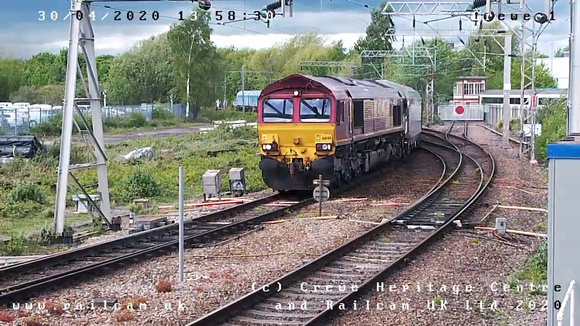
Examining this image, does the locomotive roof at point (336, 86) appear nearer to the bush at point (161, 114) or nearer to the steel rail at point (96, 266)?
the steel rail at point (96, 266)

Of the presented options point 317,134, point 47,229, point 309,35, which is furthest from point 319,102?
point 309,35

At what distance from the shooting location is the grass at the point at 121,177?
58.1 feet

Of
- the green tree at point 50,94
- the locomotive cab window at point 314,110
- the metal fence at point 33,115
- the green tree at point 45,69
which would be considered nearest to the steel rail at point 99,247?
the locomotive cab window at point 314,110

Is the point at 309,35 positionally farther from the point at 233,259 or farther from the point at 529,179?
the point at 233,259

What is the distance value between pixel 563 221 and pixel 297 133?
14.1 metres

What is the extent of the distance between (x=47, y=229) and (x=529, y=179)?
15.5 m

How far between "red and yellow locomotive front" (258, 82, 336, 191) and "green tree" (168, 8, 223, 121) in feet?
126

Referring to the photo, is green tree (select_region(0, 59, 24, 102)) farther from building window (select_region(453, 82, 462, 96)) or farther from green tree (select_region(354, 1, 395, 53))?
building window (select_region(453, 82, 462, 96))

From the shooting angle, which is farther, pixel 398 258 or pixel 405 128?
pixel 405 128

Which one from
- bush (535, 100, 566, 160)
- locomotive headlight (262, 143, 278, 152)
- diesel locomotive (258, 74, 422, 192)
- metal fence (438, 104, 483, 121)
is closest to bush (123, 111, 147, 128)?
metal fence (438, 104, 483, 121)

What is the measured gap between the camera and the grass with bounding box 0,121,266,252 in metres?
A: 17.7

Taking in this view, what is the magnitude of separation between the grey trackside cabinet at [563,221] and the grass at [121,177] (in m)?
11.7

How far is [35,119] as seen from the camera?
45.5 metres

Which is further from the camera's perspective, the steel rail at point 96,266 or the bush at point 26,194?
the bush at point 26,194
